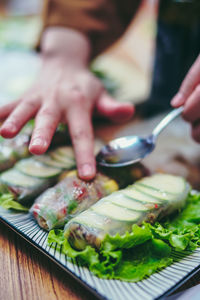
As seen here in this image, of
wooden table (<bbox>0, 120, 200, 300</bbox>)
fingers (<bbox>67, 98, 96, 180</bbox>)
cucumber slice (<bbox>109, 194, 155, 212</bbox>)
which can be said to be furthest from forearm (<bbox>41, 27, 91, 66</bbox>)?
wooden table (<bbox>0, 120, 200, 300</bbox>)

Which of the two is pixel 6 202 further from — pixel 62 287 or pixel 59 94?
pixel 59 94

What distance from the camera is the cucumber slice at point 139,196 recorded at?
4.62 ft

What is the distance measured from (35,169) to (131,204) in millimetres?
570

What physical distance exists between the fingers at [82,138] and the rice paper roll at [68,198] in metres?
0.05

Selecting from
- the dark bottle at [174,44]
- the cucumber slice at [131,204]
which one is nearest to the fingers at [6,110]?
the cucumber slice at [131,204]

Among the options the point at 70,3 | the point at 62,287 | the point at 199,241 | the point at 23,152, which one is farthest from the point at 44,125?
the point at 70,3

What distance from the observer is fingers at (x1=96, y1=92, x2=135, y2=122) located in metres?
1.93

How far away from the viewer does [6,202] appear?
1480mm

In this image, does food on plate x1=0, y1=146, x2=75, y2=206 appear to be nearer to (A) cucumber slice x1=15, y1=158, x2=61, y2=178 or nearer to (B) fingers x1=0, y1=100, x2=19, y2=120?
(A) cucumber slice x1=15, y1=158, x2=61, y2=178

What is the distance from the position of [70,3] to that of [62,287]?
7.64 feet

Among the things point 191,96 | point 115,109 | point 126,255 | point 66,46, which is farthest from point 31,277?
point 66,46

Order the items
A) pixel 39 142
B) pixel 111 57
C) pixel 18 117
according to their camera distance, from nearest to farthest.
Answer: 1. pixel 39 142
2. pixel 18 117
3. pixel 111 57

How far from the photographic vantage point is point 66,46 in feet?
8.31

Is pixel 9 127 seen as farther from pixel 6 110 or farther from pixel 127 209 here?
pixel 127 209
